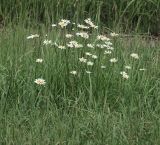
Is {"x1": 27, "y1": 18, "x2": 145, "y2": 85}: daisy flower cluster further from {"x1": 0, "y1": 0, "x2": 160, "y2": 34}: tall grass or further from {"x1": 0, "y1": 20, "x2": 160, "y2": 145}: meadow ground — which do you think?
{"x1": 0, "y1": 0, "x2": 160, "y2": 34}: tall grass

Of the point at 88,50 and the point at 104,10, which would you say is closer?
the point at 88,50

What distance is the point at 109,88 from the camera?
4.10 meters

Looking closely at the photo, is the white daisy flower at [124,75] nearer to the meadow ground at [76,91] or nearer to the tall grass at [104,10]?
the meadow ground at [76,91]

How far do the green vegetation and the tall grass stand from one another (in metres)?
0.54

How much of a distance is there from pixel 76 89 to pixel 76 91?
2 cm

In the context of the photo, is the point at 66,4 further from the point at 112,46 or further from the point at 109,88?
the point at 109,88

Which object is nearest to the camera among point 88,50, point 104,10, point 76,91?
point 76,91

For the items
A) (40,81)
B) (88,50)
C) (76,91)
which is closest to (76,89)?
(76,91)

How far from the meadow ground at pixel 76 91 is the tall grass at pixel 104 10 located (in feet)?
2.76

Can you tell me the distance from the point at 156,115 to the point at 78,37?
1147 millimetres

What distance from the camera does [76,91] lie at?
13.3ft

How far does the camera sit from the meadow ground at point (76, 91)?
3.46 m

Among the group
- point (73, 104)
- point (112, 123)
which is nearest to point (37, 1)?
point (73, 104)

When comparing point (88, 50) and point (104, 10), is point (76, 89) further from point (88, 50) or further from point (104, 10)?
point (104, 10)
